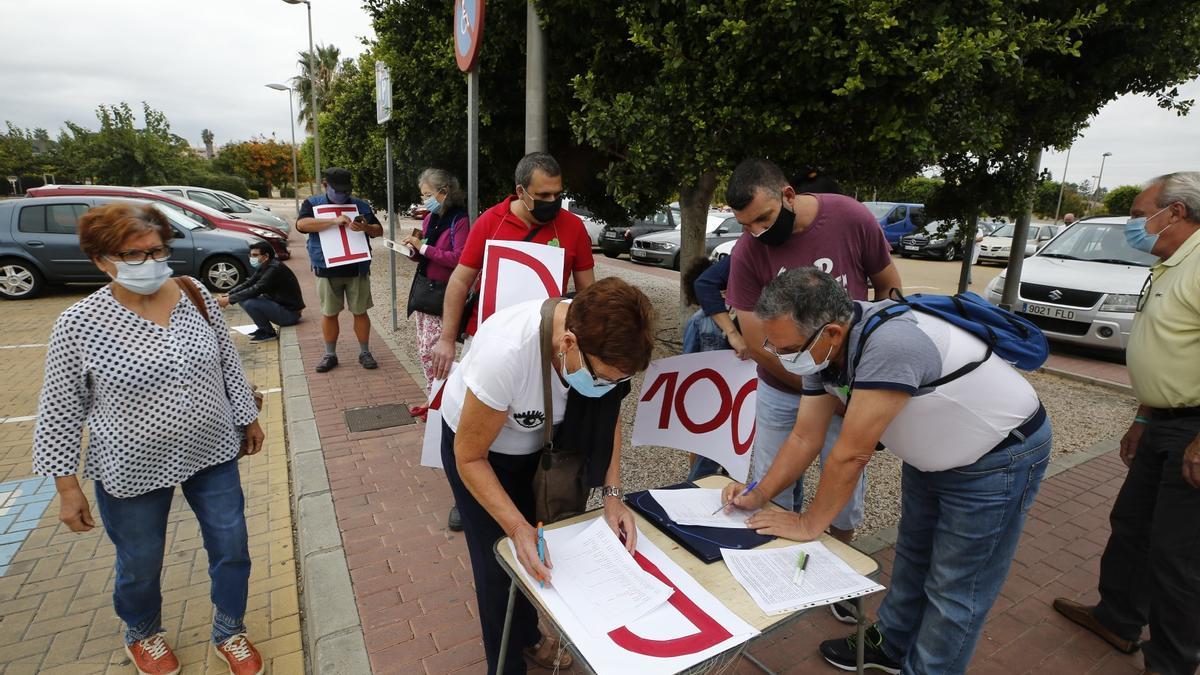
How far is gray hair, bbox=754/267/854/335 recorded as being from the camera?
1.80 metres

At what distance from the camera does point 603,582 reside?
177 centimetres

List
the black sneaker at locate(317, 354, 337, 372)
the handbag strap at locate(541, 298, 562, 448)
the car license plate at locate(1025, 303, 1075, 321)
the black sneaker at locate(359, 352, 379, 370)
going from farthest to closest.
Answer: the car license plate at locate(1025, 303, 1075, 321) → the black sneaker at locate(359, 352, 379, 370) → the black sneaker at locate(317, 354, 337, 372) → the handbag strap at locate(541, 298, 562, 448)

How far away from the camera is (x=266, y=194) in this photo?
65.8m

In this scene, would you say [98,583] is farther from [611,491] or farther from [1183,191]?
[1183,191]

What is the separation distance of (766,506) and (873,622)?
1.14m

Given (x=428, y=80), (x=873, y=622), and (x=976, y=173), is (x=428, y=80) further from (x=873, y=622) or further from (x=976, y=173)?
(x=873, y=622)

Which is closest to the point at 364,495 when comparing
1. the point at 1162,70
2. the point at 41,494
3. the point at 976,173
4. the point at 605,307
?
the point at 41,494

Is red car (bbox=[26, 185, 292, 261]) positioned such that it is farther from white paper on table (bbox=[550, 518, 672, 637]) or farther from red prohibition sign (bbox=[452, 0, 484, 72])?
white paper on table (bbox=[550, 518, 672, 637])

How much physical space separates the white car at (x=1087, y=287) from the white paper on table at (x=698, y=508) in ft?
24.6

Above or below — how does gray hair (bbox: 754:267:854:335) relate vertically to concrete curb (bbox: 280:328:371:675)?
above

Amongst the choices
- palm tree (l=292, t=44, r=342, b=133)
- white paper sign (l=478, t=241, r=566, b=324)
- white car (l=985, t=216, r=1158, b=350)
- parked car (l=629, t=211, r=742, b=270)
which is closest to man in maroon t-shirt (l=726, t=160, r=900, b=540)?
white paper sign (l=478, t=241, r=566, b=324)

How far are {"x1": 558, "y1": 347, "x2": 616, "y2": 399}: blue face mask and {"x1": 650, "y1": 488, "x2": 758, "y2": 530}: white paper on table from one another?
1.93ft

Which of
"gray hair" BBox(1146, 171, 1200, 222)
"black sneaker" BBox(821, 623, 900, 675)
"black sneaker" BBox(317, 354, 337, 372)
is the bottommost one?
"black sneaker" BBox(821, 623, 900, 675)

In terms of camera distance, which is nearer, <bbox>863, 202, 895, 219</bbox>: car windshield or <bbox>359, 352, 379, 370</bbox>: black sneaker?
<bbox>359, 352, 379, 370</bbox>: black sneaker
